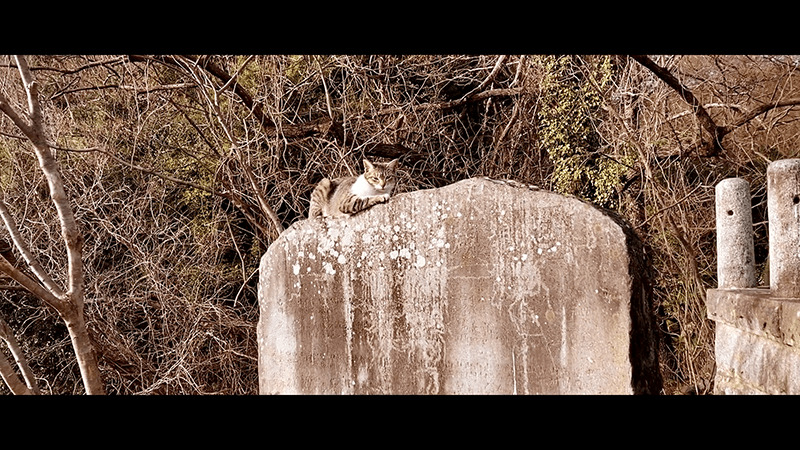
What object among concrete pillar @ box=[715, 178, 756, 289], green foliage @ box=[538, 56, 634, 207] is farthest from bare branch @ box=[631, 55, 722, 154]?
concrete pillar @ box=[715, 178, 756, 289]

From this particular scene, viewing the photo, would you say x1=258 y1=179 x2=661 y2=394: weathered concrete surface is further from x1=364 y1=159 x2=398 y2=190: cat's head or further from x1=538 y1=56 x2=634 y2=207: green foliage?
x1=538 y1=56 x2=634 y2=207: green foliage

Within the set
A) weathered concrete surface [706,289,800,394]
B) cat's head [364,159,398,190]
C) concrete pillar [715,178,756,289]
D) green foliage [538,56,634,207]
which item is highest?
green foliage [538,56,634,207]

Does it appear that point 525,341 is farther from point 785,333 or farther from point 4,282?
point 4,282

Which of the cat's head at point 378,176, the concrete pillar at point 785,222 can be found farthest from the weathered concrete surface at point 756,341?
the cat's head at point 378,176

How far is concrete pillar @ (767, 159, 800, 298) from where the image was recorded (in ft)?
12.3

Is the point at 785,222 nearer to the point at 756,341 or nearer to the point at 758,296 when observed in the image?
the point at 758,296

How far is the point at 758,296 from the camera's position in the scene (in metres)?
4.09

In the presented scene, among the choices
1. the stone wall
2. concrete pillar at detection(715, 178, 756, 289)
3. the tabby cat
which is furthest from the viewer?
concrete pillar at detection(715, 178, 756, 289)

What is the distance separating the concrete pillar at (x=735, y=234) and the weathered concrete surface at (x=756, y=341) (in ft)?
0.52

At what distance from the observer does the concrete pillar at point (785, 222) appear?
3736mm

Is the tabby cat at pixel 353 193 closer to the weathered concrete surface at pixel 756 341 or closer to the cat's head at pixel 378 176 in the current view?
the cat's head at pixel 378 176

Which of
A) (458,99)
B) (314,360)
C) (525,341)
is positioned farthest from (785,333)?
(458,99)

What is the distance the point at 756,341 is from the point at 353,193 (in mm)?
2565

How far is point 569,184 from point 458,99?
4.54 feet
